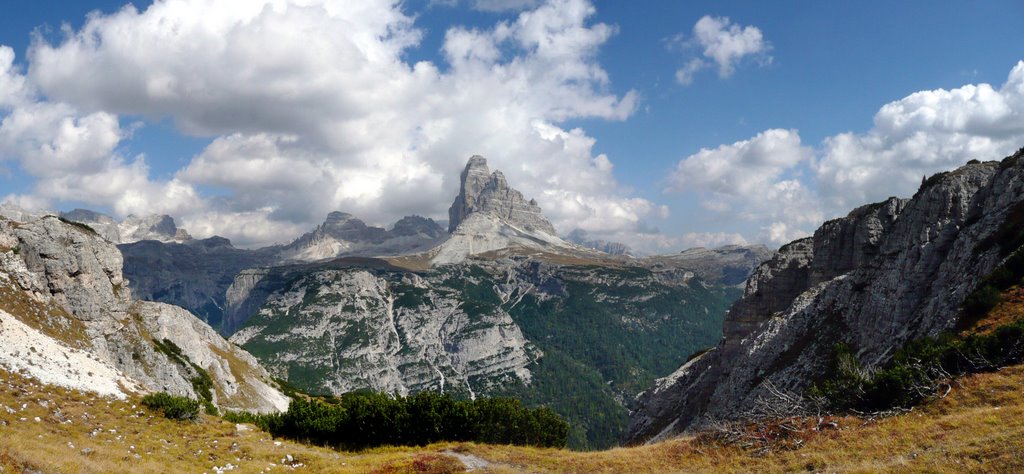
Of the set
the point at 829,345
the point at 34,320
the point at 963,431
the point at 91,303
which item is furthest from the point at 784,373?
the point at 91,303

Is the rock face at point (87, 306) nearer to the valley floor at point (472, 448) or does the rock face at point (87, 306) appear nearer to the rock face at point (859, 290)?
the valley floor at point (472, 448)

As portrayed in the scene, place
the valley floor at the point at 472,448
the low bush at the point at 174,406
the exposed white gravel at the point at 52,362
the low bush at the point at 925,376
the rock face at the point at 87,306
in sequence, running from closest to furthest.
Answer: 1. the valley floor at the point at 472,448
2. the low bush at the point at 925,376
3. the low bush at the point at 174,406
4. the exposed white gravel at the point at 52,362
5. the rock face at the point at 87,306

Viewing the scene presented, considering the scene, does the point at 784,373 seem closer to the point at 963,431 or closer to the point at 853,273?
the point at 853,273

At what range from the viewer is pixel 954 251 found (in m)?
59.8

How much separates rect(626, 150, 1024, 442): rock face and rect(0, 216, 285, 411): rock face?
79518mm

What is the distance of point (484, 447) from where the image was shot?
37812mm

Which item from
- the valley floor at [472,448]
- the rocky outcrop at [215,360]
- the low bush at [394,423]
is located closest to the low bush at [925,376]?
the valley floor at [472,448]

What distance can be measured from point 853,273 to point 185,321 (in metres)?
124

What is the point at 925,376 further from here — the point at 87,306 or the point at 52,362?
the point at 87,306

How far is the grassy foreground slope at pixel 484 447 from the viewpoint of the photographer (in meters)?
21.6

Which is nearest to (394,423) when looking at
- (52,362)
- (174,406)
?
(174,406)

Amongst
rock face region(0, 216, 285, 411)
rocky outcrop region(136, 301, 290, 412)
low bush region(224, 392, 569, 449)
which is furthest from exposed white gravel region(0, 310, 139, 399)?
rocky outcrop region(136, 301, 290, 412)

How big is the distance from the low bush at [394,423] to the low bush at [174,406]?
6987 mm

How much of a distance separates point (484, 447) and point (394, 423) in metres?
11.7
